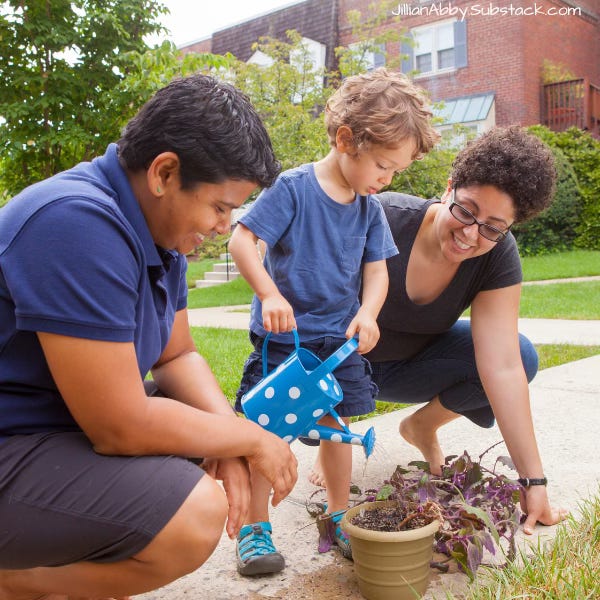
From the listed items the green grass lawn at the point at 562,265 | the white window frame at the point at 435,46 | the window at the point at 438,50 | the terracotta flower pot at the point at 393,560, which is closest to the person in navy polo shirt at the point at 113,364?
the terracotta flower pot at the point at 393,560

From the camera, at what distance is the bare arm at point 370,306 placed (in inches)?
84.3

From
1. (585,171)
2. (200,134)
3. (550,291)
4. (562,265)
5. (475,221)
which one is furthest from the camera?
(585,171)

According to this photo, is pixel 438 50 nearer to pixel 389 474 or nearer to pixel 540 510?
pixel 389 474

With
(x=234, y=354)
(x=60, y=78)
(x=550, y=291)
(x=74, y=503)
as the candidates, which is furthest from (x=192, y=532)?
(x=550, y=291)

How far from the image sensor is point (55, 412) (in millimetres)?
1505

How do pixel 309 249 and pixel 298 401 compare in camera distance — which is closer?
pixel 298 401

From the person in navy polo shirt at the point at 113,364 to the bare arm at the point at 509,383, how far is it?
1054 mm

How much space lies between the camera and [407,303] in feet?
8.94

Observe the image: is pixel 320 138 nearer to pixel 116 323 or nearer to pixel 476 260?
pixel 476 260

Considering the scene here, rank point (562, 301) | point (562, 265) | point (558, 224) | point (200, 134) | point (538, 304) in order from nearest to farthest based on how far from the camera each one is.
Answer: point (200, 134) → point (538, 304) → point (562, 301) → point (562, 265) → point (558, 224)

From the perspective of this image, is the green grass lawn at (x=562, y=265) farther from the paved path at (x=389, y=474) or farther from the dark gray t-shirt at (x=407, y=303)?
the dark gray t-shirt at (x=407, y=303)

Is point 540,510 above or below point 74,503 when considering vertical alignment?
below

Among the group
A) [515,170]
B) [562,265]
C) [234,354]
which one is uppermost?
[515,170]

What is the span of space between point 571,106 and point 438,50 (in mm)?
3230
